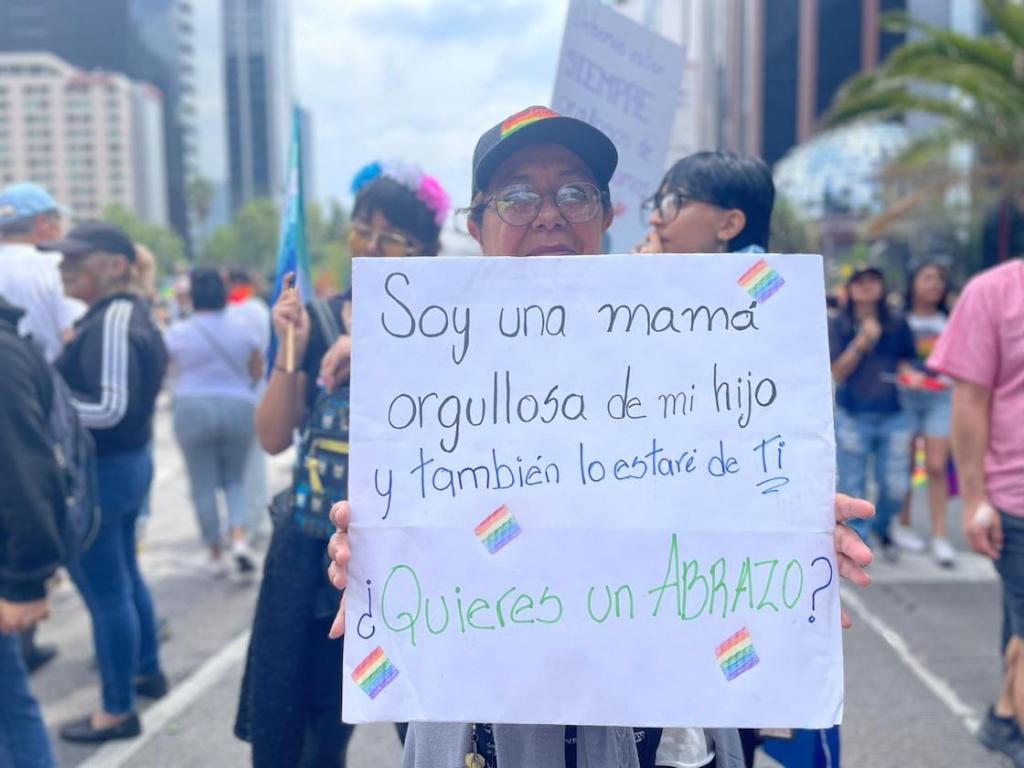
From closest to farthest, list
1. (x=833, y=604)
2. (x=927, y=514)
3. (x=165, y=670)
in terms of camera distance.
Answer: (x=833, y=604), (x=165, y=670), (x=927, y=514)

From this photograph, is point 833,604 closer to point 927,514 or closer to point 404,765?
point 404,765

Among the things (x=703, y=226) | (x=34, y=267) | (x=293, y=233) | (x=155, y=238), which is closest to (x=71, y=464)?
(x=293, y=233)

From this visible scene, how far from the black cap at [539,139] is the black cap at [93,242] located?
7.99 feet

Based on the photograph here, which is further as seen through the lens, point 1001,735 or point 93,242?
point 93,242

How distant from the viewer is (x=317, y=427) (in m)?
2.27

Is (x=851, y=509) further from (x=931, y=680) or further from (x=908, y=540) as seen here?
(x=908, y=540)

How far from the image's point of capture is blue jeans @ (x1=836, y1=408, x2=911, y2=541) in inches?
234

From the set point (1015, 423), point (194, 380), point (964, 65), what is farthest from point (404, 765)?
point (964, 65)

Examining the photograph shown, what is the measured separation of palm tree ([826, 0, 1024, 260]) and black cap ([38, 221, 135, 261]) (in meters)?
8.90

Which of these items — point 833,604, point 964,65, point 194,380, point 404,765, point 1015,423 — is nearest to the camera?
point 833,604

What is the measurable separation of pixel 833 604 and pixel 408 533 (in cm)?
63

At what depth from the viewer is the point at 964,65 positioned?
→ 1020 centimetres

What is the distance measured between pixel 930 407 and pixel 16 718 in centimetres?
541

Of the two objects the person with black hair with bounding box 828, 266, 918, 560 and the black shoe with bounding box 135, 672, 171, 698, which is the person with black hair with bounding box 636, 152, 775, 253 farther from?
the person with black hair with bounding box 828, 266, 918, 560
